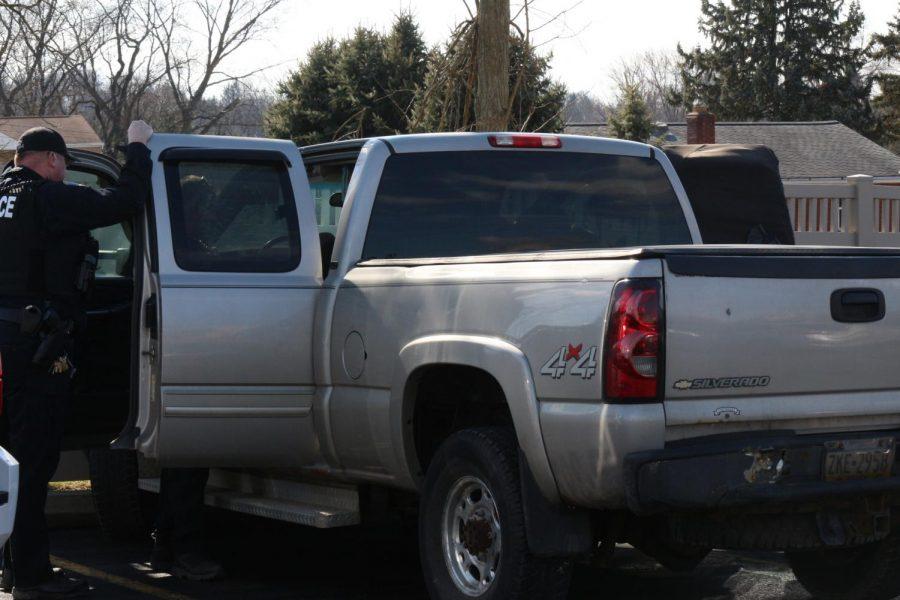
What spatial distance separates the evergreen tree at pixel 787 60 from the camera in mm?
52094

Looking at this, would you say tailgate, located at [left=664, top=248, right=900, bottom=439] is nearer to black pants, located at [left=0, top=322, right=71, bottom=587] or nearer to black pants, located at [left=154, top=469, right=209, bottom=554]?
black pants, located at [left=154, top=469, right=209, bottom=554]

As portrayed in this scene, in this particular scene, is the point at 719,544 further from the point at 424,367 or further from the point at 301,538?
the point at 301,538

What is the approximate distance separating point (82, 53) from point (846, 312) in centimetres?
4242

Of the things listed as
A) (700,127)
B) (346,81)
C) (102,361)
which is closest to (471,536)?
(102,361)

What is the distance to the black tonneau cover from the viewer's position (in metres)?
8.94

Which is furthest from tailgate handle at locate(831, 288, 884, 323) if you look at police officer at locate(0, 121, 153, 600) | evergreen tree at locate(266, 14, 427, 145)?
evergreen tree at locate(266, 14, 427, 145)

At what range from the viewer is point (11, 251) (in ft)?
20.1

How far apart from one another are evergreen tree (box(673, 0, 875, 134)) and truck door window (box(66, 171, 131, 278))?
47.7 metres

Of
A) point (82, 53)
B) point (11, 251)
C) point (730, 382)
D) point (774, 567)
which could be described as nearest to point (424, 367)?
point (730, 382)

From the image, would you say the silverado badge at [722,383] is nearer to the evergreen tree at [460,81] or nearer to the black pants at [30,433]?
the black pants at [30,433]

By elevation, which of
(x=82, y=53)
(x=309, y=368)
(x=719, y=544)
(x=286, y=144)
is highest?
(x=82, y=53)

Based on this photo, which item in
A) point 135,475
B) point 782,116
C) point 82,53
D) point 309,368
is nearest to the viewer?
point 309,368

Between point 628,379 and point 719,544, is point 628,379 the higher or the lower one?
the higher one

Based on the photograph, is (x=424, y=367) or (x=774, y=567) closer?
(x=424, y=367)
